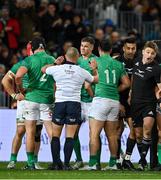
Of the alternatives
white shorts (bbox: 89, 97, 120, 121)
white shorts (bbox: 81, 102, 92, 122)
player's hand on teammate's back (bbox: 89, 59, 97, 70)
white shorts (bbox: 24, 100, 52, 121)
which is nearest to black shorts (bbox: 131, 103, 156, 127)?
white shorts (bbox: 89, 97, 120, 121)

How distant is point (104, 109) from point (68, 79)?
102 cm

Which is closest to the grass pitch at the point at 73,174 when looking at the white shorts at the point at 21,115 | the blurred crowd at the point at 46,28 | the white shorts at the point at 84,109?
the white shorts at the point at 21,115

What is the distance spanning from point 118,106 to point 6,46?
337 inches

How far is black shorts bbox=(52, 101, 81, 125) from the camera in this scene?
19734 mm

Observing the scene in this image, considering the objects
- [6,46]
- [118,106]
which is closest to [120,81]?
[118,106]

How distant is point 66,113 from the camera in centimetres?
1978

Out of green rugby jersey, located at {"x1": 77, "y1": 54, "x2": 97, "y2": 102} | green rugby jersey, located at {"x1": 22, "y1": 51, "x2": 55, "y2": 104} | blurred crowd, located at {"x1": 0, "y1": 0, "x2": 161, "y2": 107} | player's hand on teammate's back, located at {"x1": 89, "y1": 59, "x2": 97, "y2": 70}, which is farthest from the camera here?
blurred crowd, located at {"x1": 0, "y1": 0, "x2": 161, "y2": 107}

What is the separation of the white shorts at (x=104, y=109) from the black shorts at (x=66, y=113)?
56 centimetres

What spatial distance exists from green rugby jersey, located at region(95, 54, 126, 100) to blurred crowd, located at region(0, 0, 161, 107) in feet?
23.3

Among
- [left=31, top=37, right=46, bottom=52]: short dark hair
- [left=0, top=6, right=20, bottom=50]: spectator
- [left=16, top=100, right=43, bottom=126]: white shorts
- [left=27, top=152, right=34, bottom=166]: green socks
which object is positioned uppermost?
[left=0, top=6, right=20, bottom=50]: spectator

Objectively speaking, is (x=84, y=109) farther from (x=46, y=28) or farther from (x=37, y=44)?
(x=46, y=28)

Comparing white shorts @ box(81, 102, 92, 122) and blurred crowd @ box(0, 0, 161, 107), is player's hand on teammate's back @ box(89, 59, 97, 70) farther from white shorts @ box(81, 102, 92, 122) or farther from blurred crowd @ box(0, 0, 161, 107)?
blurred crowd @ box(0, 0, 161, 107)

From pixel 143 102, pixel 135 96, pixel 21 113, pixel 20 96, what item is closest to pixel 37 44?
pixel 20 96

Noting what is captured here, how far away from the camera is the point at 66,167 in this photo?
65.1 feet
